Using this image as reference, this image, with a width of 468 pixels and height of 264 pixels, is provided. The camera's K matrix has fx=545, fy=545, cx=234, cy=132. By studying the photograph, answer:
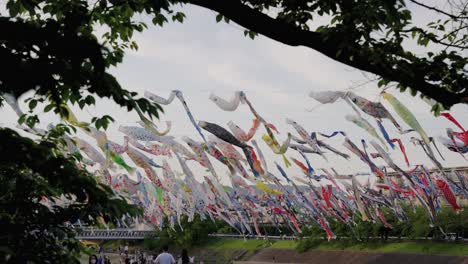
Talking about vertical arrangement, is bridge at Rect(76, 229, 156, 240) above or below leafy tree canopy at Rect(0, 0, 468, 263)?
above

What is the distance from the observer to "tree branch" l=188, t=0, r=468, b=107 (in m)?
4.61

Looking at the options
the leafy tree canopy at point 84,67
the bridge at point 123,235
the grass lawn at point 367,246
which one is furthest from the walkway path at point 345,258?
the leafy tree canopy at point 84,67

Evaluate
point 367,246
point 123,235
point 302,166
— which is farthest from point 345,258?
point 123,235

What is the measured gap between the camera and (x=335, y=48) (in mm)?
4801

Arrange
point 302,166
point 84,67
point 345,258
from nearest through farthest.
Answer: point 84,67
point 302,166
point 345,258

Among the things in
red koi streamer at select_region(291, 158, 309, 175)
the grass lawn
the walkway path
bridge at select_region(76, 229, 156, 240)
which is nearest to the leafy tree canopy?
red koi streamer at select_region(291, 158, 309, 175)

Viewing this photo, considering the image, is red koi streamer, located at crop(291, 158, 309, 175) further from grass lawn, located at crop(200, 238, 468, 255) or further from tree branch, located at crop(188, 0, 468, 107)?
tree branch, located at crop(188, 0, 468, 107)

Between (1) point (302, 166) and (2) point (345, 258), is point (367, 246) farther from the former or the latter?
(1) point (302, 166)

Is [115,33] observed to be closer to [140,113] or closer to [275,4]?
[275,4]

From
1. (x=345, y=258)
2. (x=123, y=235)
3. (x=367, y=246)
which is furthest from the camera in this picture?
(x=123, y=235)

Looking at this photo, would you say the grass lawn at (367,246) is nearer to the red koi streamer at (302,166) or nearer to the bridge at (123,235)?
the bridge at (123,235)

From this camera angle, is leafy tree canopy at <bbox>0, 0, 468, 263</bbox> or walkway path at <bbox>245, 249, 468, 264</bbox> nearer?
leafy tree canopy at <bbox>0, 0, 468, 263</bbox>

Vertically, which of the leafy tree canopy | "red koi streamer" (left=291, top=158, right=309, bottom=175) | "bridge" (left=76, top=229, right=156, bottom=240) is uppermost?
"bridge" (left=76, top=229, right=156, bottom=240)

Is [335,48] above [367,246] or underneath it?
underneath
